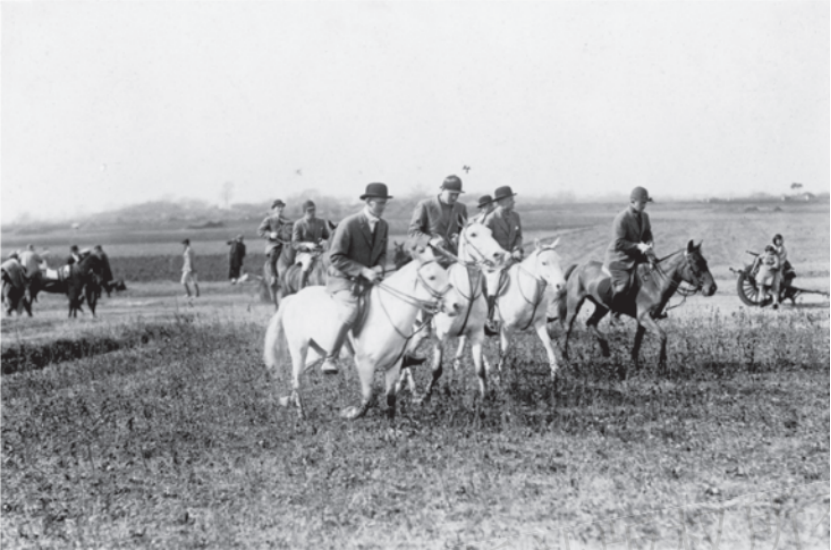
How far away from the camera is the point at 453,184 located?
11.0 metres

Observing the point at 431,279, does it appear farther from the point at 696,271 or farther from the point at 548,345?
the point at 696,271

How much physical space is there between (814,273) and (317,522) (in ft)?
86.7

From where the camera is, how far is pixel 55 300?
3356 cm

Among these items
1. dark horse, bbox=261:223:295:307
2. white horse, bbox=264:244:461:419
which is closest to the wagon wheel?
dark horse, bbox=261:223:295:307

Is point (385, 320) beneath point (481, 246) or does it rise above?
beneath

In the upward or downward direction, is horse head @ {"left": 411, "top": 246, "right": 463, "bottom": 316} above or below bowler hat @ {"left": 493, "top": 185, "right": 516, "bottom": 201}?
below

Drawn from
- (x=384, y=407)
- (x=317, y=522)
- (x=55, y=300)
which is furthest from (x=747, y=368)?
(x=55, y=300)

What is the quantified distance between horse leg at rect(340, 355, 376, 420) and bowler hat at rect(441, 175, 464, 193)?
10.2ft

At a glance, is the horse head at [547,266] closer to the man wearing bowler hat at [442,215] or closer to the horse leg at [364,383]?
the man wearing bowler hat at [442,215]

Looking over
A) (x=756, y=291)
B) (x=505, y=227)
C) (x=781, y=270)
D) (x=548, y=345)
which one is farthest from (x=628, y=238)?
(x=756, y=291)

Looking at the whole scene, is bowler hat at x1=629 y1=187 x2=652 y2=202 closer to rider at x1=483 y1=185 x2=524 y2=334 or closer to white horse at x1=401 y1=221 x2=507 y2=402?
rider at x1=483 y1=185 x2=524 y2=334

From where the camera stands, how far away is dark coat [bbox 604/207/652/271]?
12336 millimetres

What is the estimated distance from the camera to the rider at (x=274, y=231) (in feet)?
56.3

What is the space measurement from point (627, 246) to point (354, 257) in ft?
17.2
